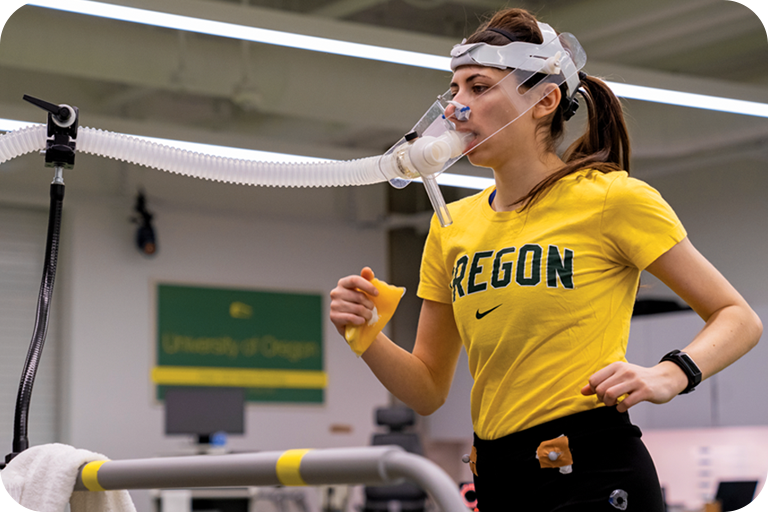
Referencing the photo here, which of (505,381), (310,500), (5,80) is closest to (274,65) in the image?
(5,80)

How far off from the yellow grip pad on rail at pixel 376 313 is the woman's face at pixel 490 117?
0.25 metres

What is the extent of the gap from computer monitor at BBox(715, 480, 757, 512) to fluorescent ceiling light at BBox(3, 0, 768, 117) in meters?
2.33

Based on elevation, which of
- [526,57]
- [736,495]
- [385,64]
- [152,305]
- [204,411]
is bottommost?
[736,495]

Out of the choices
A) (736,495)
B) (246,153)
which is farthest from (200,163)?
(736,495)

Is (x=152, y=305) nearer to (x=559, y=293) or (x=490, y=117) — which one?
(x=490, y=117)

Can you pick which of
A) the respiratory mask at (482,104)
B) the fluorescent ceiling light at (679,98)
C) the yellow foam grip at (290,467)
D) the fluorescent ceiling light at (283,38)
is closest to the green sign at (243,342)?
the fluorescent ceiling light at (283,38)

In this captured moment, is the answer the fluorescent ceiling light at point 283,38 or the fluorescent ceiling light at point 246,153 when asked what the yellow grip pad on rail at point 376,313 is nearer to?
the fluorescent ceiling light at point 283,38

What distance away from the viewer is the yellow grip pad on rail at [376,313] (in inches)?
50.8

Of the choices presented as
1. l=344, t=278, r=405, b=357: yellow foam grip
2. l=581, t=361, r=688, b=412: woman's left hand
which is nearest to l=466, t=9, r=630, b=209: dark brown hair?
l=344, t=278, r=405, b=357: yellow foam grip

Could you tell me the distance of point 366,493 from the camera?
7.04m

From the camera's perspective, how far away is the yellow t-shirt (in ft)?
4.02

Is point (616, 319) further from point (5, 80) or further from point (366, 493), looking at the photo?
point (5, 80)

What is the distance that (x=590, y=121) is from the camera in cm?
143

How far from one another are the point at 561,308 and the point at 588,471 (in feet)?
0.70
